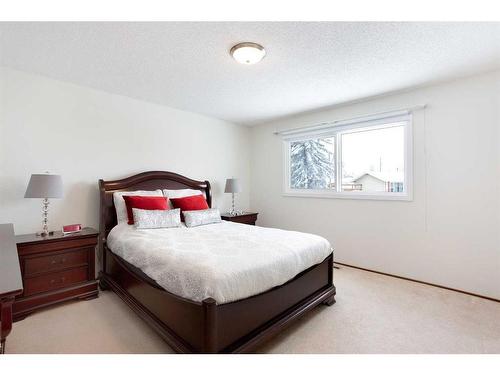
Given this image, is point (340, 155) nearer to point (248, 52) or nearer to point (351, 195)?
point (351, 195)

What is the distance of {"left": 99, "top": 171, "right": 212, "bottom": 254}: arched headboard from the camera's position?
9.39 feet

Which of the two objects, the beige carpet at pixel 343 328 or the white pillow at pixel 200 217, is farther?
the white pillow at pixel 200 217

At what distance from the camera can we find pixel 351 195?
344 cm

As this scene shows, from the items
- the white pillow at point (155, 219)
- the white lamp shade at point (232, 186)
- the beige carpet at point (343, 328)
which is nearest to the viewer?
the beige carpet at point (343, 328)

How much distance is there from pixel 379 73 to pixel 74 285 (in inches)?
146

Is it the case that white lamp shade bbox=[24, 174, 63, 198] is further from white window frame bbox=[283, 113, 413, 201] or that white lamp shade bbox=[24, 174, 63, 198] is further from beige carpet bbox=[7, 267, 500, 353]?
white window frame bbox=[283, 113, 413, 201]

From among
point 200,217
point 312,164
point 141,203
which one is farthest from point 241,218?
point 141,203

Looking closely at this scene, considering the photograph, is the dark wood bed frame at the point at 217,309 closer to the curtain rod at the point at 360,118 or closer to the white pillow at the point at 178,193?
the white pillow at the point at 178,193

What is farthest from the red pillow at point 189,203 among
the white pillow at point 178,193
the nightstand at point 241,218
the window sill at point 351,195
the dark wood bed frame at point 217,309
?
the window sill at point 351,195

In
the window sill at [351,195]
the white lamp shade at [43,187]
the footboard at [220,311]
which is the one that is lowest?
the footboard at [220,311]

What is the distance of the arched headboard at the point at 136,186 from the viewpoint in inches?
113

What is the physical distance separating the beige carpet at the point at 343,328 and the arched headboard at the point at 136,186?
828mm

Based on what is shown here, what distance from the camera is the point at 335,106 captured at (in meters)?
3.52
